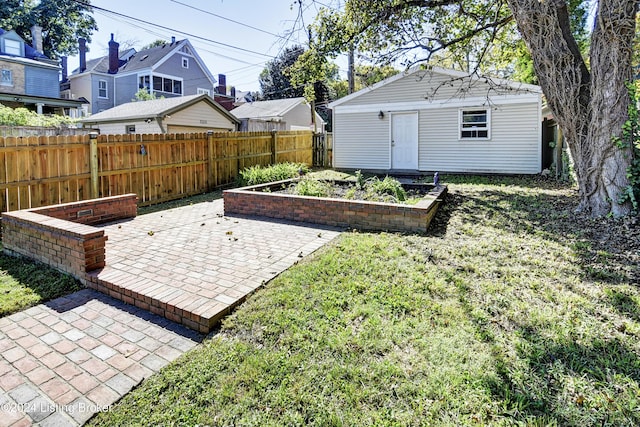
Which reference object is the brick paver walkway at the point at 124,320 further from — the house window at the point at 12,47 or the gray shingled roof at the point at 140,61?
the house window at the point at 12,47

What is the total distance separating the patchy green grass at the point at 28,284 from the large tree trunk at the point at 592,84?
7065 millimetres

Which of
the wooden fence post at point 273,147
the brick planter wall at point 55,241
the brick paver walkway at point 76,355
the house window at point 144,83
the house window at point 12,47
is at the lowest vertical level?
the brick paver walkway at point 76,355

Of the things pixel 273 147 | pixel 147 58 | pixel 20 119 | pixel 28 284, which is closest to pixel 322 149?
pixel 273 147

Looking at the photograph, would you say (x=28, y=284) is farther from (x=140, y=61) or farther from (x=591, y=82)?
(x=140, y=61)

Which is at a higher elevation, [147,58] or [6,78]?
[147,58]

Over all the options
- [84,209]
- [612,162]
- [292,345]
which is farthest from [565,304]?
[84,209]

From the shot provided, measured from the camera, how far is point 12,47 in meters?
22.5

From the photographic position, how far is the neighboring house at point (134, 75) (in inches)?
993

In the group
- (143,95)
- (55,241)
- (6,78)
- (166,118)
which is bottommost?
(55,241)

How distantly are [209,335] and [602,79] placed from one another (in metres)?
6.41

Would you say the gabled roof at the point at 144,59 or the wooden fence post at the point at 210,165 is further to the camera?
the gabled roof at the point at 144,59

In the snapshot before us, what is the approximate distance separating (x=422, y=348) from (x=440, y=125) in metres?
11.9

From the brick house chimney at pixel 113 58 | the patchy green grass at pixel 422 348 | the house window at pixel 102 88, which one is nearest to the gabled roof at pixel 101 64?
the brick house chimney at pixel 113 58

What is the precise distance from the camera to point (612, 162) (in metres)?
5.59
